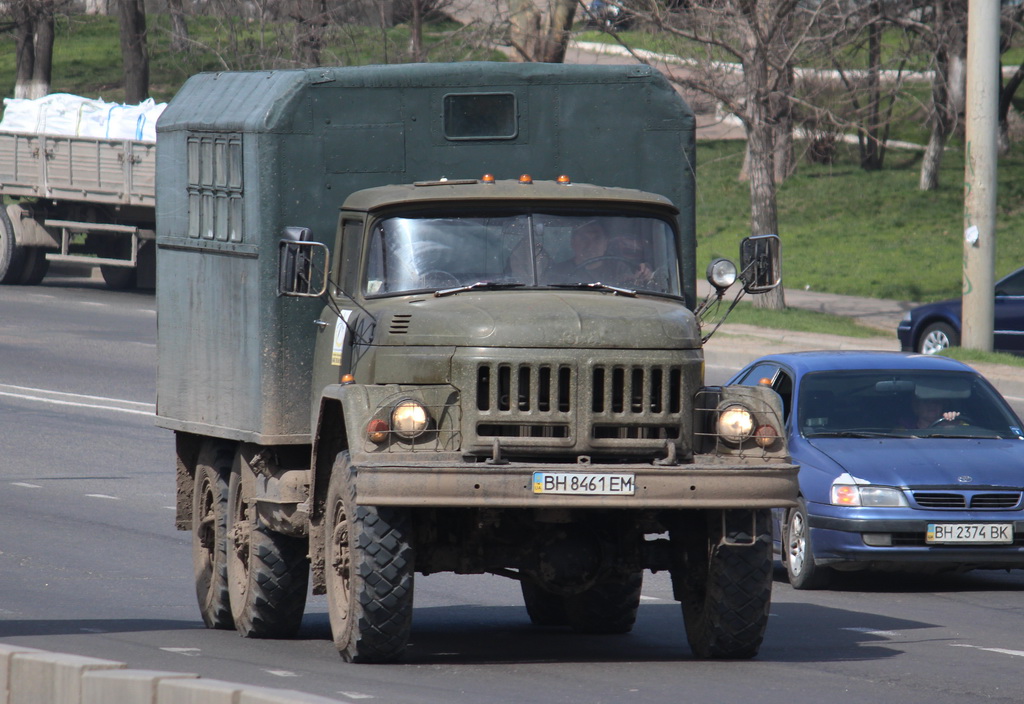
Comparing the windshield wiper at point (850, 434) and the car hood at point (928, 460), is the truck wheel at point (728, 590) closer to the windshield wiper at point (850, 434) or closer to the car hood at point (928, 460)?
the car hood at point (928, 460)

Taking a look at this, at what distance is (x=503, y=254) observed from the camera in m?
8.56

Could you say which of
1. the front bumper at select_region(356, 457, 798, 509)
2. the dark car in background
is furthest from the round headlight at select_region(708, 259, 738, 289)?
the dark car in background

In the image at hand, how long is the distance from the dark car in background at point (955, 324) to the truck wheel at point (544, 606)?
14.5 metres

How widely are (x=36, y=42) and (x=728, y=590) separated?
44278mm

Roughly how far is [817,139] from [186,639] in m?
22.9

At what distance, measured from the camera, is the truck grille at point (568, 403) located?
7.81m

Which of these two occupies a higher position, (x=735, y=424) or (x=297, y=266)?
(x=297, y=266)

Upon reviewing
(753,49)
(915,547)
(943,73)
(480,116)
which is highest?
(943,73)

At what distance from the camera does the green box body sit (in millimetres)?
9281

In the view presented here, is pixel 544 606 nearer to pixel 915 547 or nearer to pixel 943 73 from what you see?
pixel 915 547

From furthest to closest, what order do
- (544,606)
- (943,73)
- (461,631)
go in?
1. (943,73)
2. (544,606)
3. (461,631)

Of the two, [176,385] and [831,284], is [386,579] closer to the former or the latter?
[176,385]

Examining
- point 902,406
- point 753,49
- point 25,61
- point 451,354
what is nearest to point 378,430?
point 451,354

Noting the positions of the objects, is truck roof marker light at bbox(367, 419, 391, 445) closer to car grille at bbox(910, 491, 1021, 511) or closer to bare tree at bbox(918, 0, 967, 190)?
car grille at bbox(910, 491, 1021, 511)
